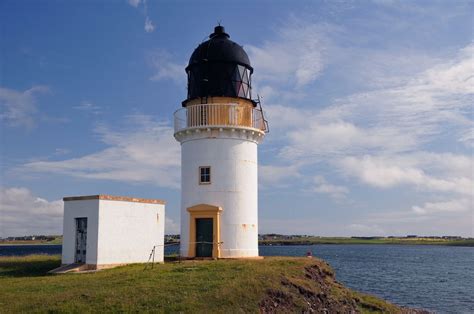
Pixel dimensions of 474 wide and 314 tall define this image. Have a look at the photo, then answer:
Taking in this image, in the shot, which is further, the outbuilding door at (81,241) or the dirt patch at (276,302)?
the outbuilding door at (81,241)

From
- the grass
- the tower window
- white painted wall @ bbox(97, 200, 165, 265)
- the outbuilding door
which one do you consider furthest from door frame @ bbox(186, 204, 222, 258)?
the outbuilding door

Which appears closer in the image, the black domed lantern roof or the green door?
the green door

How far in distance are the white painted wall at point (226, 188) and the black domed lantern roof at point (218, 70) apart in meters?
2.02

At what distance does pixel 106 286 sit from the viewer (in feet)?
51.6

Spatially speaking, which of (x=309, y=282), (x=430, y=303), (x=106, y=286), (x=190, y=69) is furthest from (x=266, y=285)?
(x=430, y=303)

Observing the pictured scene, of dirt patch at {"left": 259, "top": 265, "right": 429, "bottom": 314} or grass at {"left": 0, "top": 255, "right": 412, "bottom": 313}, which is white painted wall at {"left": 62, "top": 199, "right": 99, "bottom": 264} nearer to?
grass at {"left": 0, "top": 255, "right": 412, "bottom": 313}

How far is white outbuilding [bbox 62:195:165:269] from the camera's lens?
20.3 meters

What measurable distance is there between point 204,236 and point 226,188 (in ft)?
7.92

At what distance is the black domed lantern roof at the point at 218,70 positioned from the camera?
2264 centimetres

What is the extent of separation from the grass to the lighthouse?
2.57 m

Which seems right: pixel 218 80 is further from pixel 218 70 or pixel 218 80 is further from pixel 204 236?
pixel 204 236

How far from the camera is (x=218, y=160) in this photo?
2259cm

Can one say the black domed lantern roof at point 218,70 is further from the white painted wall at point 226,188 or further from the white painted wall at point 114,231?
the white painted wall at point 114,231

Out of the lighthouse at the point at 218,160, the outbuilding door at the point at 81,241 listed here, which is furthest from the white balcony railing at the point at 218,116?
the outbuilding door at the point at 81,241
